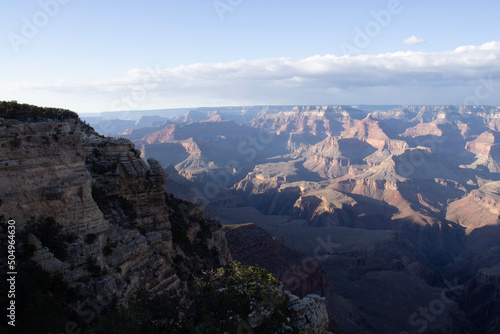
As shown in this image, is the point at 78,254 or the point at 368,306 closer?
the point at 78,254

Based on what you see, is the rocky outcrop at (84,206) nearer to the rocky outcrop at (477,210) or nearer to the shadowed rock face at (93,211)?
the shadowed rock face at (93,211)

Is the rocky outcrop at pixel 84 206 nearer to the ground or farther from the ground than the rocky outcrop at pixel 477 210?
farther from the ground

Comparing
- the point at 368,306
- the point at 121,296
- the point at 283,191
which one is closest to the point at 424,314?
the point at 368,306

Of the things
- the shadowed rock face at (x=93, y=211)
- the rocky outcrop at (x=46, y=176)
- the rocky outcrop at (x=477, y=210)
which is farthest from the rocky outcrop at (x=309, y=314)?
the rocky outcrop at (x=477, y=210)

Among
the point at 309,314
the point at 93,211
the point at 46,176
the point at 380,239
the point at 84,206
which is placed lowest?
the point at 380,239

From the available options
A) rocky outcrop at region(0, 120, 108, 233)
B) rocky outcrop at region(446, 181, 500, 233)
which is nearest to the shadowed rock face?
rocky outcrop at region(0, 120, 108, 233)

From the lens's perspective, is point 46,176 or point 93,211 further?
point 93,211

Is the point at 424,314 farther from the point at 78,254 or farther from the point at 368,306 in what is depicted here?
the point at 78,254

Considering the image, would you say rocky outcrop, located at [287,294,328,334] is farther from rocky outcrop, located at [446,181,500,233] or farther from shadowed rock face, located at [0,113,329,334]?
rocky outcrop, located at [446,181,500,233]

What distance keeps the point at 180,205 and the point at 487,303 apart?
65.5 m

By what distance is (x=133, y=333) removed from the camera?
11586mm

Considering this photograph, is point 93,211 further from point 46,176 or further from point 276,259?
point 276,259

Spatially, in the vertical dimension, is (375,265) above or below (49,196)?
below

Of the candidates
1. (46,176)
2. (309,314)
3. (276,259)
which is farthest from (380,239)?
(46,176)
